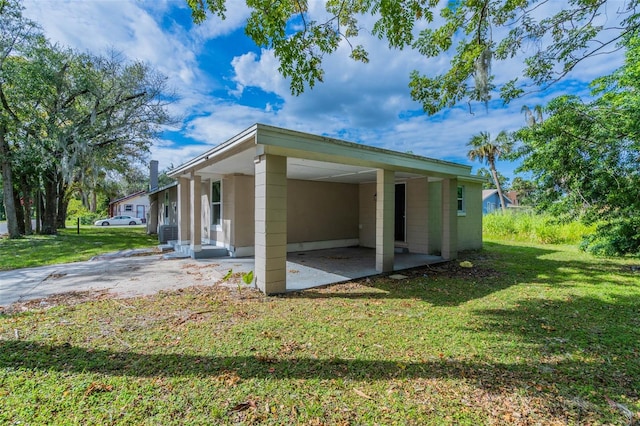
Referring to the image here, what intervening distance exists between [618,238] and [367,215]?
815cm

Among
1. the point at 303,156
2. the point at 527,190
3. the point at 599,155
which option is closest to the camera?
the point at 303,156

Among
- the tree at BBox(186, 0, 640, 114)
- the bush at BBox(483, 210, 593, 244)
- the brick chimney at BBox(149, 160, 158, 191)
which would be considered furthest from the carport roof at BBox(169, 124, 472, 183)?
the brick chimney at BBox(149, 160, 158, 191)

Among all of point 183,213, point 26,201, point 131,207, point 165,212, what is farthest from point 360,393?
point 131,207

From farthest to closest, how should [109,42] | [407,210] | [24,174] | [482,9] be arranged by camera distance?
1. [24,174]
2. [109,42]
3. [407,210]
4. [482,9]

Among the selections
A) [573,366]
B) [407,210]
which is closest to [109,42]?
[407,210]

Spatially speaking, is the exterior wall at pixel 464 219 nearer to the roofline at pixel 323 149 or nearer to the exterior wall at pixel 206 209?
the roofline at pixel 323 149

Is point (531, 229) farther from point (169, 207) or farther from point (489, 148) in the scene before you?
point (169, 207)

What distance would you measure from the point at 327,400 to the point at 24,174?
63.5 feet

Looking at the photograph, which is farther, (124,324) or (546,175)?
(546,175)

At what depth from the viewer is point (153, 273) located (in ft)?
22.2

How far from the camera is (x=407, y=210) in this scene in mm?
9867

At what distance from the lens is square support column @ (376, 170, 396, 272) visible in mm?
6648

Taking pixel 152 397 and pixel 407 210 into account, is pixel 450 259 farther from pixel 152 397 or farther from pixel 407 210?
pixel 152 397

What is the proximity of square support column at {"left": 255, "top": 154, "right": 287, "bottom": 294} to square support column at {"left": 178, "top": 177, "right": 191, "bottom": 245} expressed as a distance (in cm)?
553
